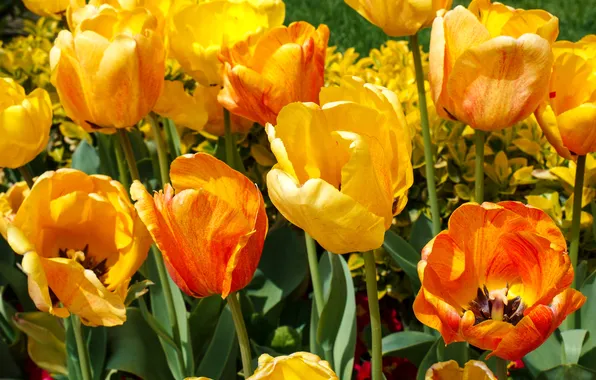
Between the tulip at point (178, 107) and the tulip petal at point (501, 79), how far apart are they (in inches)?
20.0

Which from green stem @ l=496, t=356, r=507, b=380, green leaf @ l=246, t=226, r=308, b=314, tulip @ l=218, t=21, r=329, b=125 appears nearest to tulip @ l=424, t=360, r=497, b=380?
green stem @ l=496, t=356, r=507, b=380

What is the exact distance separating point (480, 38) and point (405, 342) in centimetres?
63

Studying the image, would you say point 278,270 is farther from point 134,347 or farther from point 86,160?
point 86,160

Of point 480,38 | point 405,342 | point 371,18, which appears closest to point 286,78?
point 371,18

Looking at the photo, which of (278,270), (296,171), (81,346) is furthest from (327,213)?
(278,270)

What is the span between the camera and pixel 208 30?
1.39m

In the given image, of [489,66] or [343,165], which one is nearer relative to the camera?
[343,165]

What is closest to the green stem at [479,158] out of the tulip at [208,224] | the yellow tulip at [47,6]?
the tulip at [208,224]

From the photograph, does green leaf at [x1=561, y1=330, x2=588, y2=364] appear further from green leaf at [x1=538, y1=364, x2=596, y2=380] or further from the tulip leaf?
the tulip leaf

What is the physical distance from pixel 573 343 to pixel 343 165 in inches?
24.6

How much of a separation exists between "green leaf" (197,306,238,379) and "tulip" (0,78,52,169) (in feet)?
1.45

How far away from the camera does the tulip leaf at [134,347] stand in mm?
1501

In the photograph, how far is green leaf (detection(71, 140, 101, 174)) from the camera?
1973mm

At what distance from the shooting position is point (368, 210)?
2.82ft
